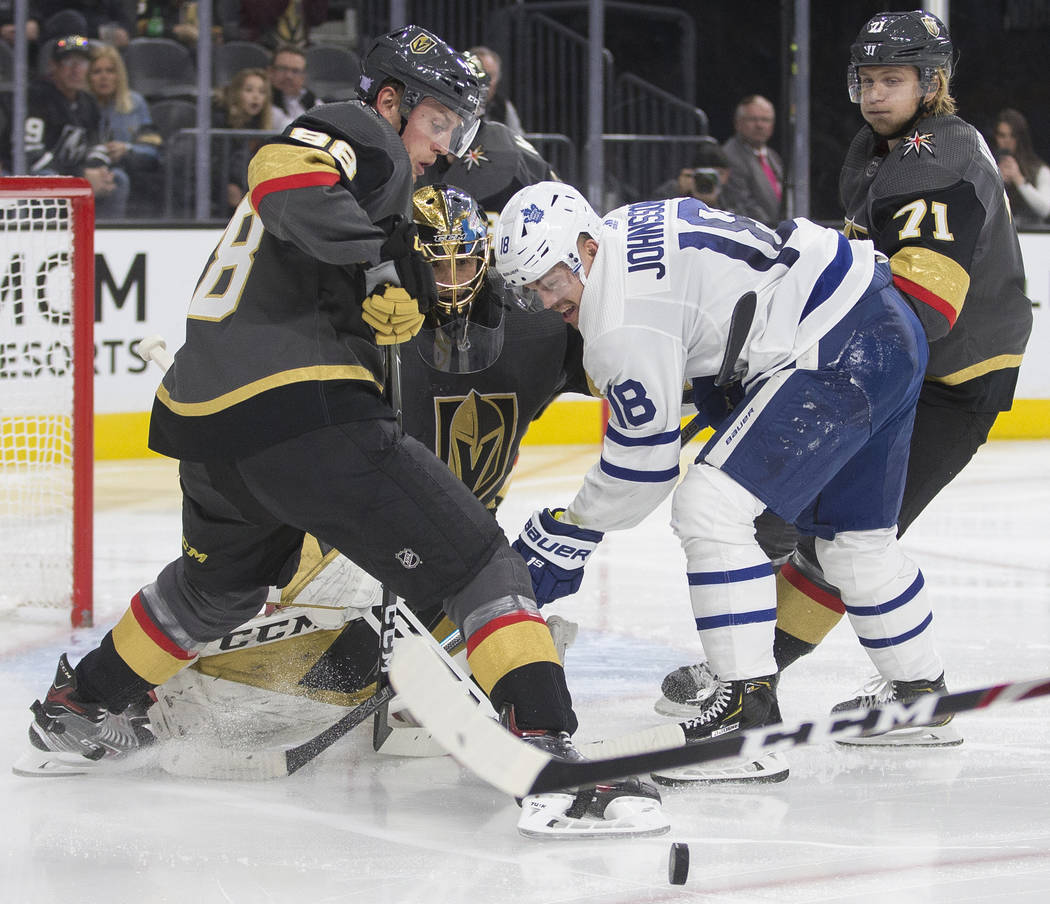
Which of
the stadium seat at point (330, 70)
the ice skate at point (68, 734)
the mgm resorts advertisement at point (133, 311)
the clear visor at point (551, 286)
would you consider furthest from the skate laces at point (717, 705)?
the stadium seat at point (330, 70)

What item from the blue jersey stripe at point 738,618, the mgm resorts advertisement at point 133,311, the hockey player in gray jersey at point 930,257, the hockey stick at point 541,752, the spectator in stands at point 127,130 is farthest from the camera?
the spectator in stands at point 127,130

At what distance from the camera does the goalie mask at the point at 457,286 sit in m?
2.37

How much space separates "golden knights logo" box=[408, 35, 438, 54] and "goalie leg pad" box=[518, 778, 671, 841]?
1056mm

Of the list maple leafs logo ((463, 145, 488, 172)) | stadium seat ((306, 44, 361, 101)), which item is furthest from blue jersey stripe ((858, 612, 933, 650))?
stadium seat ((306, 44, 361, 101))

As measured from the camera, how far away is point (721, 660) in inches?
93.3

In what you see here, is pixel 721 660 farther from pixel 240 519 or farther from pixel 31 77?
pixel 31 77

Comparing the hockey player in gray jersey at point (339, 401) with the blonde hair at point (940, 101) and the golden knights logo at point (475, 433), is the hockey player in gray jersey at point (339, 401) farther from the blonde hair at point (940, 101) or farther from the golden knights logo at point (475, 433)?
the blonde hair at point (940, 101)

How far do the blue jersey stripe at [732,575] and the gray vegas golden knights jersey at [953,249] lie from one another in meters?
0.57

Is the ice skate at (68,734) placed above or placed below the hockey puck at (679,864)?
below

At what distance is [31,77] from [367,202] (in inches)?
179

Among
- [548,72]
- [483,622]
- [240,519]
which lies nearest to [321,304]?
[240,519]

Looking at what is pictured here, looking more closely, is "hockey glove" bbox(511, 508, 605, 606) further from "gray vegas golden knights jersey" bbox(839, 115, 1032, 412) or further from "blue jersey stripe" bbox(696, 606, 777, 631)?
"gray vegas golden knights jersey" bbox(839, 115, 1032, 412)

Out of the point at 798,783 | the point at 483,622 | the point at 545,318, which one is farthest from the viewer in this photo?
the point at 545,318

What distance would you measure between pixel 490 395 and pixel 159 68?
4612mm
